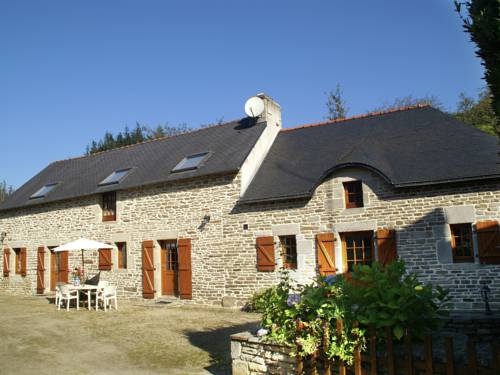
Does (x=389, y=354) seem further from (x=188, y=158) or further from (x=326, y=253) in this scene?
(x=188, y=158)

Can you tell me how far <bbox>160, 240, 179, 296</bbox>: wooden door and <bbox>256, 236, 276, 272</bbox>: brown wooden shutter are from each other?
11.1ft

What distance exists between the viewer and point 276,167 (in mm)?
13227

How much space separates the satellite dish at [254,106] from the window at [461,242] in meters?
7.48

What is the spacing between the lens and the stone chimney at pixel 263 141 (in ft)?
42.4

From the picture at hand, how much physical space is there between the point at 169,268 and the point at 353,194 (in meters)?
6.60

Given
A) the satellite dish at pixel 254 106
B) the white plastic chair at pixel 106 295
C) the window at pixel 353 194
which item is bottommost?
the white plastic chair at pixel 106 295

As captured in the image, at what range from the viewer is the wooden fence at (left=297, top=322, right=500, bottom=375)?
147 inches

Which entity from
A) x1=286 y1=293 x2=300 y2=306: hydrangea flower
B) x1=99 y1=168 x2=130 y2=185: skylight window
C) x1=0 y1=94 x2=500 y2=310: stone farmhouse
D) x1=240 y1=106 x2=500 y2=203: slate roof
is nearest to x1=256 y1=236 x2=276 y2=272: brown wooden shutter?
x1=0 y1=94 x2=500 y2=310: stone farmhouse

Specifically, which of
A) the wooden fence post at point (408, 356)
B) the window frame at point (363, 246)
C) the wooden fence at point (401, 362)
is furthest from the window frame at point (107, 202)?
the wooden fence post at point (408, 356)

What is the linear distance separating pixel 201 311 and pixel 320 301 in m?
7.72

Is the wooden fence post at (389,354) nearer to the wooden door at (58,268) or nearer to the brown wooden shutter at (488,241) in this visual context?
the brown wooden shutter at (488,241)

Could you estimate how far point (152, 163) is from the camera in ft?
52.6

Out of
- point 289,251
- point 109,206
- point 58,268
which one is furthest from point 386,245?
point 58,268

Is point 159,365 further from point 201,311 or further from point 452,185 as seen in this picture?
point 452,185
